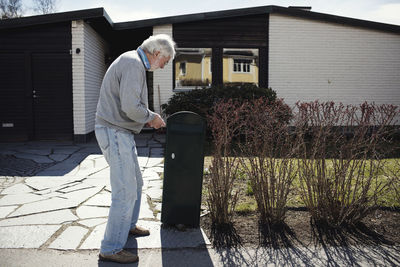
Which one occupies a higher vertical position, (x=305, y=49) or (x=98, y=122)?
(x=305, y=49)

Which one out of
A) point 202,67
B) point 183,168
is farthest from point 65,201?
point 202,67

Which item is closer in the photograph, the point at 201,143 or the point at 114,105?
the point at 114,105

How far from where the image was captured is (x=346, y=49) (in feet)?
42.9

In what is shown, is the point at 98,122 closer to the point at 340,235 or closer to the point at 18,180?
the point at 340,235

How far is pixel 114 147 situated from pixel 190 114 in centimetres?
93

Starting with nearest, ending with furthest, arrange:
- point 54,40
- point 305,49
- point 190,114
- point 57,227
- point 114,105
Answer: point 114,105, point 190,114, point 57,227, point 54,40, point 305,49

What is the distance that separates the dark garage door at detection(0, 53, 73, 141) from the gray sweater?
25.0 feet

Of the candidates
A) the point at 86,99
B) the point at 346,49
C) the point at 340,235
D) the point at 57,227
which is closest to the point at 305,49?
the point at 346,49

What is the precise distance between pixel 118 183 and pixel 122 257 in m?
0.64

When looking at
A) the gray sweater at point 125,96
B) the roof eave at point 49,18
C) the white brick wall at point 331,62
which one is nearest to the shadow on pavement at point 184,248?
the gray sweater at point 125,96

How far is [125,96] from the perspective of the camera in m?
2.82

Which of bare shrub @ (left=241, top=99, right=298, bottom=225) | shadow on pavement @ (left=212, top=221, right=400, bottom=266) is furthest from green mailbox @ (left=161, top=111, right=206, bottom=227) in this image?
shadow on pavement @ (left=212, top=221, right=400, bottom=266)

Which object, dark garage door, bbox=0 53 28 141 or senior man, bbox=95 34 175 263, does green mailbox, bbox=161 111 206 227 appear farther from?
dark garage door, bbox=0 53 28 141

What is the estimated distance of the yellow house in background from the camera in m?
12.5
